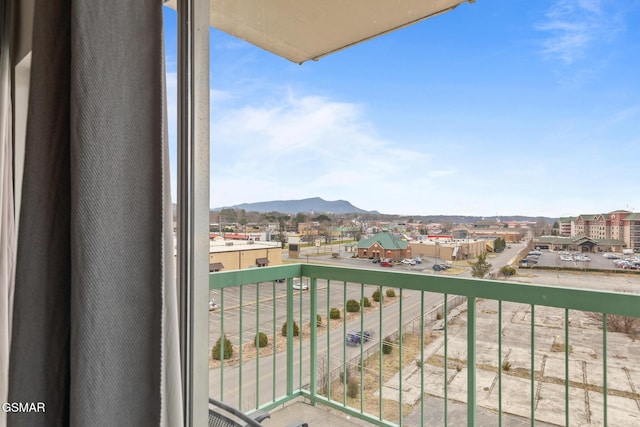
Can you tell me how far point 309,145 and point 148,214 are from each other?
1.18 m

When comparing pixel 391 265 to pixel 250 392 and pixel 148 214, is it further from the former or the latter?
pixel 148 214

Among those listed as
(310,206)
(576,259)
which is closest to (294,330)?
(310,206)

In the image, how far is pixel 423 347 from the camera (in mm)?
2080

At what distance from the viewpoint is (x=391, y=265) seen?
6.25ft

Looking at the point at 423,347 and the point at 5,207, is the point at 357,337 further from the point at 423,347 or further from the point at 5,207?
the point at 5,207

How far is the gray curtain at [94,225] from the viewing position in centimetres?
61

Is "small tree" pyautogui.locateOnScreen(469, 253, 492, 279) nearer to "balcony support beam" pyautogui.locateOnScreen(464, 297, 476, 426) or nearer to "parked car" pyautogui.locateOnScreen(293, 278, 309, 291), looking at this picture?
"balcony support beam" pyautogui.locateOnScreen(464, 297, 476, 426)

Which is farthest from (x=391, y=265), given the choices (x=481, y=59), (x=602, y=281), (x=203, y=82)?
(x=203, y=82)

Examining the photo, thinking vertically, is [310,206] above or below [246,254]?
above

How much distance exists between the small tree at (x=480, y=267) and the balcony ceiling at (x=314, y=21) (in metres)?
1.07

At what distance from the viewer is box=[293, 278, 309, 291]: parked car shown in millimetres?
2479

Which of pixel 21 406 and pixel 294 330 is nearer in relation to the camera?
pixel 21 406

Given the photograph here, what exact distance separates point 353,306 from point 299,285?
401 mm

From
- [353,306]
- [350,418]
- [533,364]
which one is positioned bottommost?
[350,418]
